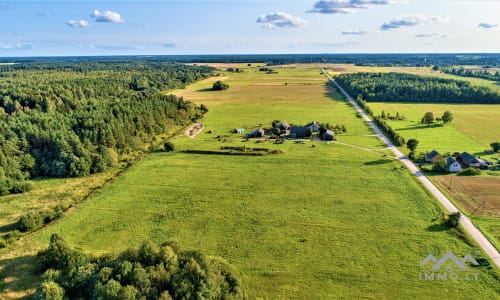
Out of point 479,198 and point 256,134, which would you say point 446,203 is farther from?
point 256,134

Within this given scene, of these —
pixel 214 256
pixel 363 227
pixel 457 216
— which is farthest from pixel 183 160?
pixel 457 216

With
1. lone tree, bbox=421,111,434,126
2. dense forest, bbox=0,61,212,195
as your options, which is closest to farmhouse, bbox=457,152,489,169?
lone tree, bbox=421,111,434,126

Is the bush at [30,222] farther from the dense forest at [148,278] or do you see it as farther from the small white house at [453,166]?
the small white house at [453,166]

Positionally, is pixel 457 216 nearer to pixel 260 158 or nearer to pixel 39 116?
pixel 260 158

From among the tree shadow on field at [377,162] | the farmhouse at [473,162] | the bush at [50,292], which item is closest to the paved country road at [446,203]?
the tree shadow on field at [377,162]

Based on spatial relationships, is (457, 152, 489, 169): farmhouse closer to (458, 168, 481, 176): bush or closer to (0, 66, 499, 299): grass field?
(458, 168, 481, 176): bush

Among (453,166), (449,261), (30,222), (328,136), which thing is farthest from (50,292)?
(328,136)
